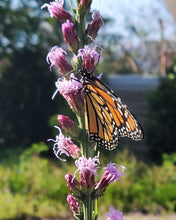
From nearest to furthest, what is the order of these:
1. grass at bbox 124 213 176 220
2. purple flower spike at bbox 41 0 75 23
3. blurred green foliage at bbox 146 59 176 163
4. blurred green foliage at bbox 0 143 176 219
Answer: purple flower spike at bbox 41 0 75 23
grass at bbox 124 213 176 220
blurred green foliage at bbox 0 143 176 219
blurred green foliage at bbox 146 59 176 163

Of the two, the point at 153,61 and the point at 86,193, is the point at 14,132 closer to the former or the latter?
the point at 86,193

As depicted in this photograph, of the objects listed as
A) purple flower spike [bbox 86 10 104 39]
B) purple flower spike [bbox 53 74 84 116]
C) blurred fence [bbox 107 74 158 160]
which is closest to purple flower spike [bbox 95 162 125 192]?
purple flower spike [bbox 53 74 84 116]

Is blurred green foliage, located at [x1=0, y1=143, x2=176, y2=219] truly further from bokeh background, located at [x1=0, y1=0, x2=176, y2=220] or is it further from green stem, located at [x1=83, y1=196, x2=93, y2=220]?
green stem, located at [x1=83, y1=196, x2=93, y2=220]

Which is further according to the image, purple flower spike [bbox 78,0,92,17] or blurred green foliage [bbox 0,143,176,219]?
blurred green foliage [bbox 0,143,176,219]

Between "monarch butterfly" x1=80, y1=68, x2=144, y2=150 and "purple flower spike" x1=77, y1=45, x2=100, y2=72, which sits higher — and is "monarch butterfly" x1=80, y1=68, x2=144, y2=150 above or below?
below

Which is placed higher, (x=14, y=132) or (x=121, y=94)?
(x=121, y=94)

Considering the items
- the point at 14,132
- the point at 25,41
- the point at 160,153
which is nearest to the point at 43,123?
the point at 14,132
